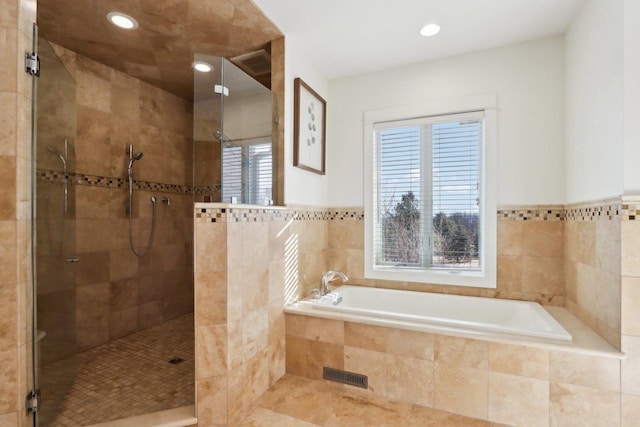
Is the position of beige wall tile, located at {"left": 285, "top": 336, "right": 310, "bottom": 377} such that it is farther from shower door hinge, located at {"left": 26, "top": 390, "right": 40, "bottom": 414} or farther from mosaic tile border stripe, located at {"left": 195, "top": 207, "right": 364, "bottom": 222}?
shower door hinge, located at {"left": 26, "top": 390, "right": 40, "bottom": 414}

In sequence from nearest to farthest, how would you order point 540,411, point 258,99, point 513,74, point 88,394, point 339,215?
1. point 540,411
2. point 88,394
3. point 258,99
4. point 513,74
5. point 339,215

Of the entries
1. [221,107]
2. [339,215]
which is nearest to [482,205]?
[339,215]

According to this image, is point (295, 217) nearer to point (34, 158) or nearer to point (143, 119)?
point (34, 158)

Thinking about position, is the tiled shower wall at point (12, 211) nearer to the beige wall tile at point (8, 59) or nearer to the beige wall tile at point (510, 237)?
the beige wall tile at point (8, 59)

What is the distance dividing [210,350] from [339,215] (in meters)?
1.72

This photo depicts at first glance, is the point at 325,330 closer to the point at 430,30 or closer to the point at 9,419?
the point at 9,419

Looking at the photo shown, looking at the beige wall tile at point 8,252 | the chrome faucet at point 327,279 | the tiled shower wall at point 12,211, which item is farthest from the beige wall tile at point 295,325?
the beige wall tile at point 8,252

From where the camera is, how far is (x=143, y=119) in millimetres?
3209

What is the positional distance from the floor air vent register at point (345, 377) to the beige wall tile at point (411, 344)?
0.28m

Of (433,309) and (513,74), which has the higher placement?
(513,74)

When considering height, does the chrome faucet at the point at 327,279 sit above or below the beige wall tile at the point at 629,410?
above

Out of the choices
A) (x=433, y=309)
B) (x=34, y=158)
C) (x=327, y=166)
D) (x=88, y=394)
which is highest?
(x=327, y=166)

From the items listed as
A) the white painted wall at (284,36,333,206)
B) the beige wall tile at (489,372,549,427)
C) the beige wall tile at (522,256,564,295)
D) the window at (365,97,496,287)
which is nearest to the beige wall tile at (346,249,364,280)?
the window at (365,97,496,287)

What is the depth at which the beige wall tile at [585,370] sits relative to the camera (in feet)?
5.24
